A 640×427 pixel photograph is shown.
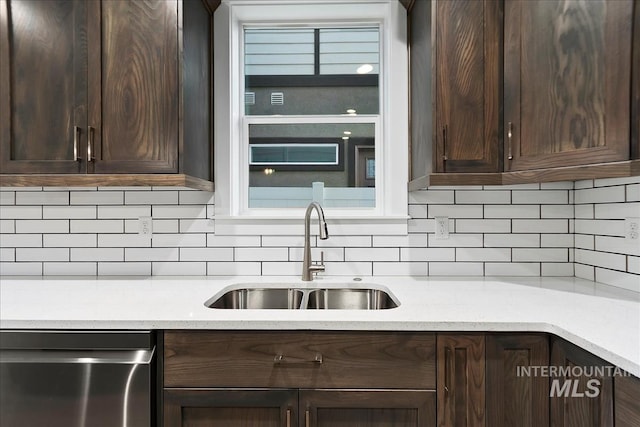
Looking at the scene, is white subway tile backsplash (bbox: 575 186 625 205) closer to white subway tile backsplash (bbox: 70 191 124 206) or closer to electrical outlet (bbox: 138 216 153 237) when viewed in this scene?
electrical outlet (bbox: 138 216 153 237)

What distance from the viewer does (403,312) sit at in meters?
1.26

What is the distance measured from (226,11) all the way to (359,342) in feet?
5.49

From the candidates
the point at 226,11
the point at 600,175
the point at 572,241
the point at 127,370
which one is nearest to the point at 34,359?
the point at 127,370


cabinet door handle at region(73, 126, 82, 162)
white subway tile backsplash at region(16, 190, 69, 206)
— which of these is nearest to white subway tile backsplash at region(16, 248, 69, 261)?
white subway tile backsplash at region(16, 190, 69, 206)

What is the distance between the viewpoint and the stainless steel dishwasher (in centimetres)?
119

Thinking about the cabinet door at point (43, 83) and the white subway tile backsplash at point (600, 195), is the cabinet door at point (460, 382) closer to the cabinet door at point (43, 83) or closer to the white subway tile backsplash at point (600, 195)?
the white subway tile backsplash at point (600, 195)

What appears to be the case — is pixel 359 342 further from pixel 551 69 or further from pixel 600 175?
pixel 551 69

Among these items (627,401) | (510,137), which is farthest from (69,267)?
(627,401)

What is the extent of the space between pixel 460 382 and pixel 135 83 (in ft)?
5.25

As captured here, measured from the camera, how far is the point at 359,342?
1195 millimetres

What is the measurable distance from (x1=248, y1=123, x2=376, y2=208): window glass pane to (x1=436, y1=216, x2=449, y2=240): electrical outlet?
336mm

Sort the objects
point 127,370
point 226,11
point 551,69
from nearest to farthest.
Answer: point 127,370 < point 551,69 < point 226,11

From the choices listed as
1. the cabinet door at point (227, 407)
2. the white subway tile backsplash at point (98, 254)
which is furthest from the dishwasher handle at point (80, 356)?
the white subway tile backsplash at point (98, 254)

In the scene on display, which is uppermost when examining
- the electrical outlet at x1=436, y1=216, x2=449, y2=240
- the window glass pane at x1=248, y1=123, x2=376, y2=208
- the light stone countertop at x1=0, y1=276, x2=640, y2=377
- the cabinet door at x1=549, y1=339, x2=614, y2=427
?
the window glass pane at x1=248, y1=123, x2=376, y2=208
